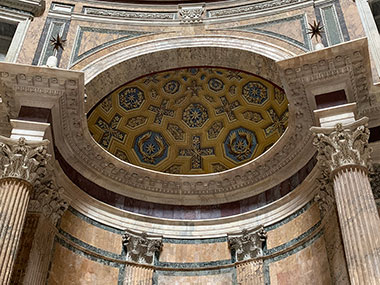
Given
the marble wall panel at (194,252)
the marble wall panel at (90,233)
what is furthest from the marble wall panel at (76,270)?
the marble wall panel at (194,252)

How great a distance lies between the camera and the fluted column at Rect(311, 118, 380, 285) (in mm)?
6402

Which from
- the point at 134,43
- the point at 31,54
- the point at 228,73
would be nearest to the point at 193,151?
the point at 228,73

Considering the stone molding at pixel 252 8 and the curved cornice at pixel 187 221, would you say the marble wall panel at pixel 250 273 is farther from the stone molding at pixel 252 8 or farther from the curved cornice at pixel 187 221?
the stone molding at pixel 252 8

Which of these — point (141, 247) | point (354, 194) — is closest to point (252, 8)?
point (141, 247)

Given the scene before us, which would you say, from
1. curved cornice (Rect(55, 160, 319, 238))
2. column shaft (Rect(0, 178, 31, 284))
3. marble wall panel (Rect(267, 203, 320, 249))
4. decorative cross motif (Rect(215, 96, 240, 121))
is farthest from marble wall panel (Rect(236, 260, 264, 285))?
column shaft (Rect(0, 178, 31, 284))

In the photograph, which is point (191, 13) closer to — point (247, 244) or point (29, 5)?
point (29, 5)

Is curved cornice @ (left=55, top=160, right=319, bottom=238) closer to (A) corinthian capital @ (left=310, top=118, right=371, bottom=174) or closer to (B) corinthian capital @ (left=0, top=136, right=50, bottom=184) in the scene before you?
(B) corinthian capital @ (left=0, top=136, right=50, bottom=184)

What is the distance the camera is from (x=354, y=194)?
23.4ft

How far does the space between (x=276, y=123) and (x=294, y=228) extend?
3.07 metres

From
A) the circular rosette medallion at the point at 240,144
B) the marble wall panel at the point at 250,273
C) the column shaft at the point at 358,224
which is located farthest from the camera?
the circular rosette medallion at the point at 240,144

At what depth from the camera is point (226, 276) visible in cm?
1077

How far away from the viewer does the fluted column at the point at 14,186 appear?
715 cm

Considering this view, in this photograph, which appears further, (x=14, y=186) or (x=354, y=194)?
(x=14, y=186)

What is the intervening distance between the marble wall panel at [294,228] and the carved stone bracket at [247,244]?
7.3 inches
